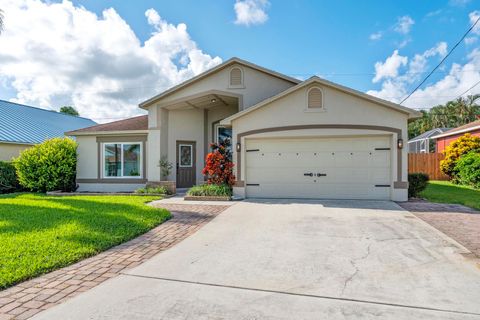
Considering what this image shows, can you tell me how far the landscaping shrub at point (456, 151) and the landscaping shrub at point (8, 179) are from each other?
78.3 feet

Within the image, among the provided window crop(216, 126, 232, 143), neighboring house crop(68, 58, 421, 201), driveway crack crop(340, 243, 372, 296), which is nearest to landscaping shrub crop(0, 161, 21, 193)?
neighboring house crop(68, 58, 421, 201)

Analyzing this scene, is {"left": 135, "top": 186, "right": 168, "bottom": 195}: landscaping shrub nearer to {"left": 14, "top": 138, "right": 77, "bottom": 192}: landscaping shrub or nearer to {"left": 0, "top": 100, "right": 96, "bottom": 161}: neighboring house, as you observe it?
{"left": 14, "top": 138, "right": 77, "bottom": 192}: landscaping shrub

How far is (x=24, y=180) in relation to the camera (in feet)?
45.7

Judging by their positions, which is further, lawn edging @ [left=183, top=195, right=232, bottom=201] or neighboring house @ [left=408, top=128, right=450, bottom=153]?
neighboring house @ [left=408, top=128, right=450, bottom=153]

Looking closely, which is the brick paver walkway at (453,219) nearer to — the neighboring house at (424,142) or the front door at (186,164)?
the front door at (186,164)

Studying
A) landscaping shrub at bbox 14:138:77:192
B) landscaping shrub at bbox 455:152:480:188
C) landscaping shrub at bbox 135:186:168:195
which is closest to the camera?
landscaping shrub at bbox 135:186:168:195

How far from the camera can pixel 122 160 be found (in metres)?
14.3

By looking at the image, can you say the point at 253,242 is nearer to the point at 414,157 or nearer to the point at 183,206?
the point at 183,206

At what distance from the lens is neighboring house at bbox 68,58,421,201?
10.4 meters

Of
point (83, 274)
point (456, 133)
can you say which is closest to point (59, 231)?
point (83, 274)

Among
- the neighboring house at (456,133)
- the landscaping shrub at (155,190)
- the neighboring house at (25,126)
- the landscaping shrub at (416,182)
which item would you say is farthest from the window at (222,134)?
the neighboring house at (456,133)

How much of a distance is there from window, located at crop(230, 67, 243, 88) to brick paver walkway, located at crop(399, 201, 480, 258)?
7.87 m

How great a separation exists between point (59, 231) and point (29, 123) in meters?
19.5

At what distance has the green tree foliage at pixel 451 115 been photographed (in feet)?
127
